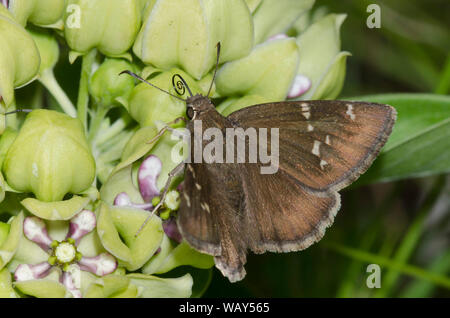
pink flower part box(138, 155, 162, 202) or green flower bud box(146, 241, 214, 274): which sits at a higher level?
pink flower part box(138, 155, 162, 202)

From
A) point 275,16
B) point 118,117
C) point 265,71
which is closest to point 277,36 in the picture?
point 275,16

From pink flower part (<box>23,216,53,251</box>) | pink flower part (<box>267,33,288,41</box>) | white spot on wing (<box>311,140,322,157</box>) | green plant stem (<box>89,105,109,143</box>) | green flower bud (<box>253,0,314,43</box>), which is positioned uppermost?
green flower bud (<box>253,0,314,43</box>)

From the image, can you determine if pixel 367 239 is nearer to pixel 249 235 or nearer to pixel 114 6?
pixel 249 235

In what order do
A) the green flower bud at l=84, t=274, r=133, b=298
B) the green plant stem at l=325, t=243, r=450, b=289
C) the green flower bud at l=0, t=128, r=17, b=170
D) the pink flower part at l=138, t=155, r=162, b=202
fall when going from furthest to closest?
the green plant stem at l=325, t=243, r=450, b=289, the pink flower part at l=138, t=155, r=162, b=202, the green flower bud at l=0, t=128, r=17, b=170, the green flower bud at l=84, t=274, r=133, b=298

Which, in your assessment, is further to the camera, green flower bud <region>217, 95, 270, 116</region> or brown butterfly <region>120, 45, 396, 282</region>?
green flower bud <region>217, 95, 270, 116</region>

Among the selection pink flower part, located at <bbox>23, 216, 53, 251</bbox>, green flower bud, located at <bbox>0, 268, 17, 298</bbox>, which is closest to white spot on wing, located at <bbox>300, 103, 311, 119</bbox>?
pink flower part, located at <bbox>23, 216, 53, 251</bbox>

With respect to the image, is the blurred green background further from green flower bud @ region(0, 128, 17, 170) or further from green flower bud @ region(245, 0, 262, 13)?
green flower bud @ region(0, 128, 17, 170)

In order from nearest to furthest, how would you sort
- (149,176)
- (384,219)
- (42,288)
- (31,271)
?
(42,288), (31,271), (149,176), (384,219)

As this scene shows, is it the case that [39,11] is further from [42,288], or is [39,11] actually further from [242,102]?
[42,288]
